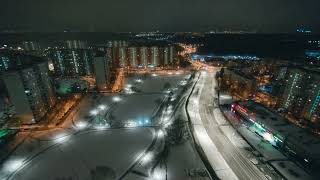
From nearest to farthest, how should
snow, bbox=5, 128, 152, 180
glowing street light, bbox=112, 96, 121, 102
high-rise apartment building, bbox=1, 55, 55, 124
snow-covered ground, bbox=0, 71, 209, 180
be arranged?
snow, bbox=5, 128, 152, 180, snow-covered ground, bbox=0, 71, 209, 180, high-rise apartment building, bbox=1, 55, 55, 124, glowing street light, bbox=112, 96, 121, 102

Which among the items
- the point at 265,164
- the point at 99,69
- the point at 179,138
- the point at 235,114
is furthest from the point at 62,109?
the point at 265,164

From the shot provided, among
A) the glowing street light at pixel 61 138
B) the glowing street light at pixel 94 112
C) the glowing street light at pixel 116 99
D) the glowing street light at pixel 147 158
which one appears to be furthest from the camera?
the glowing street light at pixel 116 99

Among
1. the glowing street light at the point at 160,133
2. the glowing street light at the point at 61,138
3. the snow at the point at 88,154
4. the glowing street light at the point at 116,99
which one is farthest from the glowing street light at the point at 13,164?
the glowing street light at the point at 116,99

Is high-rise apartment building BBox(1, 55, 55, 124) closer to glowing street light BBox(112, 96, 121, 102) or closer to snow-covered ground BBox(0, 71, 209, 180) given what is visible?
snow-covered ground BBox(0, 71, 209, 180)

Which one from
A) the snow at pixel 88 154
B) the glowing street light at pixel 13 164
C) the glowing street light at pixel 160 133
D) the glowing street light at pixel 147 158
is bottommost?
the glowing street light at pixel 13 164

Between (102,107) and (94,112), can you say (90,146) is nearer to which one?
(94,112)

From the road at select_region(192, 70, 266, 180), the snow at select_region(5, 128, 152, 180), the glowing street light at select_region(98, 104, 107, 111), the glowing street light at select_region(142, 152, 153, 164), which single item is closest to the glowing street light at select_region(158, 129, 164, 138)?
the snow at select_region(5, 128, 152, 180)

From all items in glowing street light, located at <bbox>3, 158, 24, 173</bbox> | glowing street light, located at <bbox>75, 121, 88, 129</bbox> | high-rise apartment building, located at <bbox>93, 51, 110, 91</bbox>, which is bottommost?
glowing street light, located at <bbox>3, 158, 24, 173</bbox>

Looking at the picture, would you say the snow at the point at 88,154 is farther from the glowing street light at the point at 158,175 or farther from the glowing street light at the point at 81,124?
the glowing street light at the point at 158,175

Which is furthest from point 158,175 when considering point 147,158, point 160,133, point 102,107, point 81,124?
point 102,107
